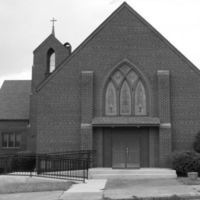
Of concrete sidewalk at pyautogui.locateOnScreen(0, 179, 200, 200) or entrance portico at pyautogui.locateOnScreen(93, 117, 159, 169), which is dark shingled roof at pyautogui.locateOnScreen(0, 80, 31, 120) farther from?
concrete sidewalk at pyautogui.locateOnScreen(0, 179, 200, 200)

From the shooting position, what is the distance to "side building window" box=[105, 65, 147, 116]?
26016 millimetres

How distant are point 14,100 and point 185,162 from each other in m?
19.4

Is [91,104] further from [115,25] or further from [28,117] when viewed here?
[28,117]

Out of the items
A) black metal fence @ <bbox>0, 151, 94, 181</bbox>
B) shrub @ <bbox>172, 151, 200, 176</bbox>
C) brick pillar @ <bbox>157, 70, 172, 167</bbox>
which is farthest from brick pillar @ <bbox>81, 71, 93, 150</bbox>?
shrub @ <bbox>172, 151, 200, 176</bbox>

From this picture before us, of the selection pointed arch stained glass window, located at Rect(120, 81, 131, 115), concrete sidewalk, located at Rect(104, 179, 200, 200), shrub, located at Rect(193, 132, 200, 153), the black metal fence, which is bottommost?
concrete sidewalk, located at Rect(104, 179, 200, 200)

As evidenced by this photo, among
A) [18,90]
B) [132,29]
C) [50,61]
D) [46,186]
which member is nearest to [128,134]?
[132,29]

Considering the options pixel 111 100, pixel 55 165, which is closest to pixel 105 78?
pixel 111 100

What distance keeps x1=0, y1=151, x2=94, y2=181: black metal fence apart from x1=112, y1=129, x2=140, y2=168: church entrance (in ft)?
5.31

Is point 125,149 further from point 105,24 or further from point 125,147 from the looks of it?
point 105,24

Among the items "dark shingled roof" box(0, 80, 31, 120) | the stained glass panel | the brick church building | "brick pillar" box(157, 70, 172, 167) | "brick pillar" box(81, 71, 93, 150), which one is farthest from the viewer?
"dark shingled roof" box(0, 80, 31, 120)

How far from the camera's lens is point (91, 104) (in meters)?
25.6

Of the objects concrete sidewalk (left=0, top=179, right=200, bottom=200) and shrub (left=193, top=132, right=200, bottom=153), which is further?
shrub (left=193, top=132, right=200, bottom=153)

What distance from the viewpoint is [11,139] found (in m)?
34.9

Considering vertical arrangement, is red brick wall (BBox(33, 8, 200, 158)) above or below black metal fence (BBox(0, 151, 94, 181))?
above
